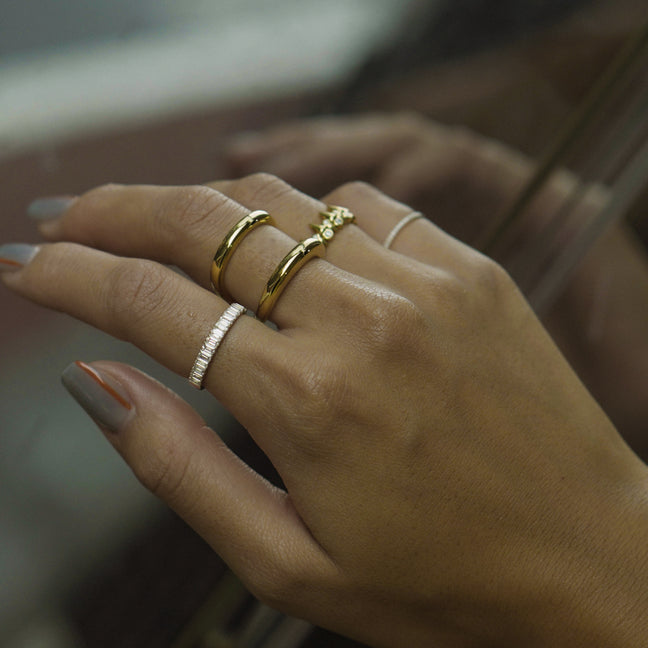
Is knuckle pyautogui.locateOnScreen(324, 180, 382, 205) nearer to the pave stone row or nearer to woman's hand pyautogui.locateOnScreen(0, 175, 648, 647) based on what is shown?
woman's hand pyautogui.locateOnScreen(0, 175, 648, 647)

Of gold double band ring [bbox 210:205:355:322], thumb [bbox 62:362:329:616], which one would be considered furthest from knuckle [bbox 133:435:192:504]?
Result: gold double band ring [bbox 210:205:355:322]

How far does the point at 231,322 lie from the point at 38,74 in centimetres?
38

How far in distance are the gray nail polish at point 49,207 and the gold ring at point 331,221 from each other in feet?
0.69

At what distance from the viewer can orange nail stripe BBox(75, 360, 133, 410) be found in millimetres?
462

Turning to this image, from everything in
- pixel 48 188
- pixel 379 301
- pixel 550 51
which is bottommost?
pixel 48 188

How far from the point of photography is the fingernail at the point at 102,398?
1.52 feet

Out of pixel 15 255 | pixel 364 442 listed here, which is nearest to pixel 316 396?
pixel 364 442

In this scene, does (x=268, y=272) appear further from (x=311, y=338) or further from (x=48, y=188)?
(x=48, y=188)

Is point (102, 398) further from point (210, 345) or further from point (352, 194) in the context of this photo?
point (352, 194)

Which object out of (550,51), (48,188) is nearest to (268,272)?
(48,188)

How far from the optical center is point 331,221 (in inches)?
20.5

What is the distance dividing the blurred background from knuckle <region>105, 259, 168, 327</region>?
100 millimetres

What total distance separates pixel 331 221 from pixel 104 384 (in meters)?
0.21

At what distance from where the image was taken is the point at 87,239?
54cm
